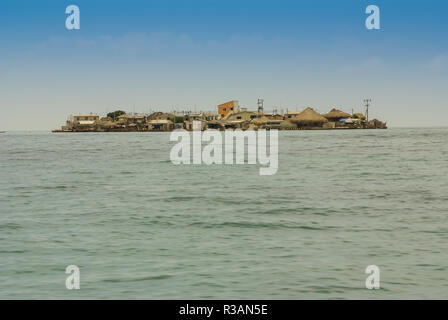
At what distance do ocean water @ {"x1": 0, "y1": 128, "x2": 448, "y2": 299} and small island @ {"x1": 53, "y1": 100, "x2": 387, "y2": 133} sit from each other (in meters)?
123

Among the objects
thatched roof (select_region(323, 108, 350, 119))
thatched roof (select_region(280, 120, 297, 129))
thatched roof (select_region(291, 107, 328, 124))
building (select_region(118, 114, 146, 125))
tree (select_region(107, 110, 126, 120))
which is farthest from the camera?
tree (select_region(107, 110, 126, 120))

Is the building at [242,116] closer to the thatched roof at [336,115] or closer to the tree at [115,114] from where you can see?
the thatched roof at [336,115]

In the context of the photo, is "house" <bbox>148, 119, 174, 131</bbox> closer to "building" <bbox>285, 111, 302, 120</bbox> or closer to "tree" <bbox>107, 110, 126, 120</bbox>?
"tree" <bbox>107, 110, 126, 120</bbox>

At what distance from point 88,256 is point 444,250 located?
742 centimetres

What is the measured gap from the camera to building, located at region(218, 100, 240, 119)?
154125mm

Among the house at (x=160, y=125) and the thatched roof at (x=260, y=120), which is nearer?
the thatched roof at (x=260, y=120)

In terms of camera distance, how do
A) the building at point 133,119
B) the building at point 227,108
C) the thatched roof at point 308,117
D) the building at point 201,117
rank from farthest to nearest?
the building at point 133,119 → the thatched roof at point 308,117 → the building at point 227,108 → the building at point 201,117

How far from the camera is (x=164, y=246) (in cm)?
1129

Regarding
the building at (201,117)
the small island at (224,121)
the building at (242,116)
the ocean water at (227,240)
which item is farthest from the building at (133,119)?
the ocean water at (227,240)

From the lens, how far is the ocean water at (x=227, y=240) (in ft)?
27.9

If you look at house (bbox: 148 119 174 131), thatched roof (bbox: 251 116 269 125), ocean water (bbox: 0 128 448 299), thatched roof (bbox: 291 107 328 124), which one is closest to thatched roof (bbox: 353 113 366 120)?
thatched roof (bbox: 291 107 328 124)

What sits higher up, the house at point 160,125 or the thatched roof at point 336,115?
the thatched roof at point 336,115
